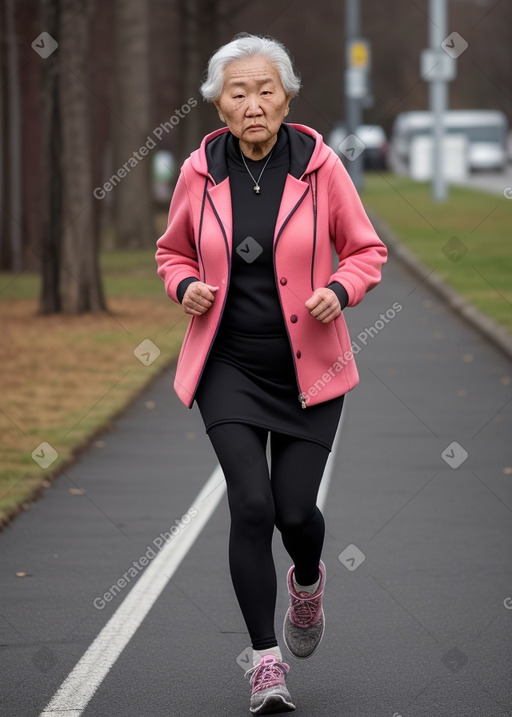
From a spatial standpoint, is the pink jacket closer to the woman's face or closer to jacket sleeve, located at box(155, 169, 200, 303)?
jacket sleeve, located at box(155, 169, 200, 303)

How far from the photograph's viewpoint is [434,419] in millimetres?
10766

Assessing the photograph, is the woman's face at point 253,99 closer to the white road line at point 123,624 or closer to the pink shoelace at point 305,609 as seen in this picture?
the pink shoelace at point 305,609

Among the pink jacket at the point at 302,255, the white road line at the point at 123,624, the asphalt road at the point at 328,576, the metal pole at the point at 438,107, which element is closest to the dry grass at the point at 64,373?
the asphalt road at the point at 328,576

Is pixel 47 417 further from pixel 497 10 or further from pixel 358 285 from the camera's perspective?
pixel 497 10

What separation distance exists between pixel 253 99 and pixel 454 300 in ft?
46.2

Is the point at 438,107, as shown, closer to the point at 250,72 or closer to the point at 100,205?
the point at 100,205

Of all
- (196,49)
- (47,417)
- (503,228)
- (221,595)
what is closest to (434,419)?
(47,417)

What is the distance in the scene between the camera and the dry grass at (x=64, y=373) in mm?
9602

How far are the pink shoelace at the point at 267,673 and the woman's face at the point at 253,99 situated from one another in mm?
1618

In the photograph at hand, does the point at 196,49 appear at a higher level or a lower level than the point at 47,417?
lower

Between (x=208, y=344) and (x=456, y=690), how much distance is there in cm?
141

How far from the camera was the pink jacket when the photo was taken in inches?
187

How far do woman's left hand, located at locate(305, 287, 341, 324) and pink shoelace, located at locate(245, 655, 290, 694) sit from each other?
1.07 metres

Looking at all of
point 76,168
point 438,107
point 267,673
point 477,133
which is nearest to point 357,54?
point 438,107
